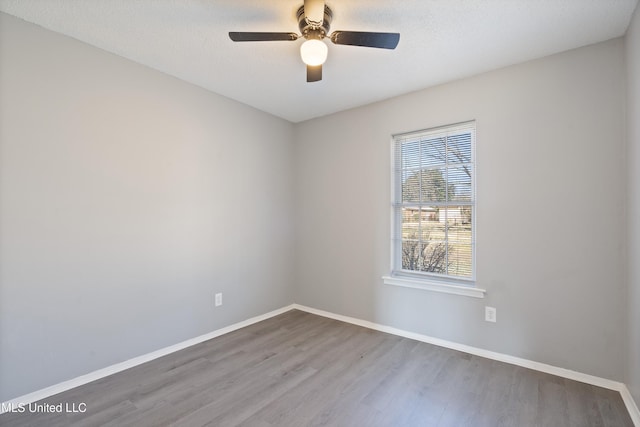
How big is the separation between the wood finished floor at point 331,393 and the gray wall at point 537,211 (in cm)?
30

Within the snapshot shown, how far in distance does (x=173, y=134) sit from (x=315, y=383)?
250cm

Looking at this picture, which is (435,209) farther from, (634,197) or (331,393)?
(331,393)

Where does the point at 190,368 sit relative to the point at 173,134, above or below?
below

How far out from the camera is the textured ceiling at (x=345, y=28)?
184 cm

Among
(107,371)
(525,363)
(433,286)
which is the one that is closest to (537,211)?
(433,286)

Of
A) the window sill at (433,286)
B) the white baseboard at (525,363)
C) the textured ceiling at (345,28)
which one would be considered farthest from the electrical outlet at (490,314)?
the textured ceiling at (345,28)

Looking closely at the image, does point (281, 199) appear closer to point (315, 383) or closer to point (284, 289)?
point (284, 289)

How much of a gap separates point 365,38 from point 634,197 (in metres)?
2.00

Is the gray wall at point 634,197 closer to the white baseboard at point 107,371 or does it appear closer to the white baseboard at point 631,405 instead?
the white baseboard at point 631,405

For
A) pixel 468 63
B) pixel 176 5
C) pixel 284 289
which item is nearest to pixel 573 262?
pixel 468 63

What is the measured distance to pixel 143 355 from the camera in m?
2.54

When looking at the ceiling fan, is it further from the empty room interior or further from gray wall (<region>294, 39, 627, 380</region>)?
gray wall (<region>294, 39, 627, 380</region>)

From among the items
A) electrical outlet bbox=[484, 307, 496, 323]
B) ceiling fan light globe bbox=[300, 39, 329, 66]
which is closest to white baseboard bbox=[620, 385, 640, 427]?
electrical outlet bbox=[484, 307, 496, 323]

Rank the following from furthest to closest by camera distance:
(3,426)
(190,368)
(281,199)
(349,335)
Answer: (281,199), (349,335), (190,368), (3,426)
